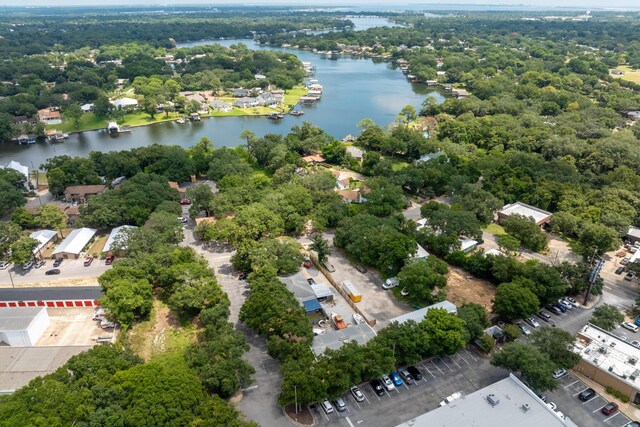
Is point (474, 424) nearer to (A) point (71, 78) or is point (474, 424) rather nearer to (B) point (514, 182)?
(B) point (514, 182)

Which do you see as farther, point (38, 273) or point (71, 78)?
point (71, 78)

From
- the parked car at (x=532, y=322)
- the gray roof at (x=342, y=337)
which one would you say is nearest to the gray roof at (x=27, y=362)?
the gray roof at (x=342, y=337)

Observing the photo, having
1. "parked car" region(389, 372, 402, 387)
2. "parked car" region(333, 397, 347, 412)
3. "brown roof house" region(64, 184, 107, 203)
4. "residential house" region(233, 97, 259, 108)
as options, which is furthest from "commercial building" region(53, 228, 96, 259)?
"residential house" region(233, 97, 259, 108)

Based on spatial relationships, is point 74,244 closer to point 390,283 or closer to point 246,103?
point 390,283

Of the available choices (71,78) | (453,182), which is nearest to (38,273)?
(453,182)

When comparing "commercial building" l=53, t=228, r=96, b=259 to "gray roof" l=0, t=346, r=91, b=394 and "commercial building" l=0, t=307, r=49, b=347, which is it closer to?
"commercial building" l=0, t=307, r=49, b=347

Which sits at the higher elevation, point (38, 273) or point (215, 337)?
point (215, 337)

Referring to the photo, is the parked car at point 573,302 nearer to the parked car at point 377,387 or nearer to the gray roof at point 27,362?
the parked car at point 377,387
